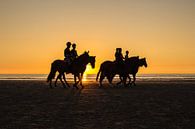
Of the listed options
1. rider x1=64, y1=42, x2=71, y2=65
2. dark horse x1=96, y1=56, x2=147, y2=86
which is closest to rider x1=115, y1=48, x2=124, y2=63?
dark horse x1=96, y1=56, x2=147, y2=86

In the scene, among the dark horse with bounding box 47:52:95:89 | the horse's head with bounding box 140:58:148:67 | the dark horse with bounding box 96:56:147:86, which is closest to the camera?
the dark horse with bounding box 47:52:95:89

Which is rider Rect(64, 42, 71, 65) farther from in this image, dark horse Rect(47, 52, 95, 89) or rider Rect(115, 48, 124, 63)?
rider Rect(115, 48, 124, 63)

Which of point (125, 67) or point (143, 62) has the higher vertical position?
point (143, 62)

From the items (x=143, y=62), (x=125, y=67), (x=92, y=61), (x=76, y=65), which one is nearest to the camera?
(x=76, y=65)

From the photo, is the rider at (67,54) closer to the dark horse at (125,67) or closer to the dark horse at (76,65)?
the dark horse at (76,65)

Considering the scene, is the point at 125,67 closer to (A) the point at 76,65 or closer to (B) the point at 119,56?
(B) the point at 119,56

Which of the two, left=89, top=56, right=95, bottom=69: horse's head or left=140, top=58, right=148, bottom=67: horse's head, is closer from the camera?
left=89, top=56, right=95, bottom=69: horse's head

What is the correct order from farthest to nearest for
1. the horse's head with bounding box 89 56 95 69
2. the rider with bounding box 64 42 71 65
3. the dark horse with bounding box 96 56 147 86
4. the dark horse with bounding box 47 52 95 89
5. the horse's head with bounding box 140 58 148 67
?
the horse's head with bounding box 140 58 148 67 → the dark horse with bounding box 96 56 147 86 → the horse's head with bounding box 89 56 95 69 → the dark horse with bounding box 47 52 95 89 → the rider with bounding box 64 42 71 65

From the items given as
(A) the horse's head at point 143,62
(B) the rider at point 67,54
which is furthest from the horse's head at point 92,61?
(A) the horse's head at point 143,62

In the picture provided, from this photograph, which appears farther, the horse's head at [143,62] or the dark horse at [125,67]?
the horse's head at [143,62]

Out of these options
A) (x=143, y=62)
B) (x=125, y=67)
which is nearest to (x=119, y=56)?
(x=125, y=67)

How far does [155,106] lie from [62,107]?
337 centimetres


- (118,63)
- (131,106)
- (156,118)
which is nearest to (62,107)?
(131,106)

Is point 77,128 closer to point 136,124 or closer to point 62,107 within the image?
point 136,124
